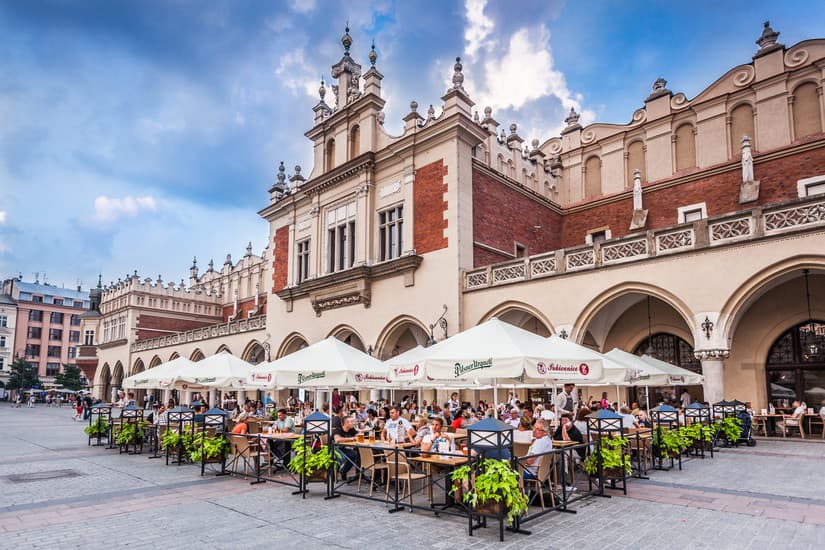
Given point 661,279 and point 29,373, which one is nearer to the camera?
point 661,279

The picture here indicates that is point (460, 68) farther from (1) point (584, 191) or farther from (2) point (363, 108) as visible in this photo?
(1) point (584, 191)

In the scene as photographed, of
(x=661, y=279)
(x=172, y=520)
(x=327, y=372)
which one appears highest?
(x=661, y=279)

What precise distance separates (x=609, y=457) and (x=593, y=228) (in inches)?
652

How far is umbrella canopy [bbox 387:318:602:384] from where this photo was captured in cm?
873

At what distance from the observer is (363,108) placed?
23.8 meters

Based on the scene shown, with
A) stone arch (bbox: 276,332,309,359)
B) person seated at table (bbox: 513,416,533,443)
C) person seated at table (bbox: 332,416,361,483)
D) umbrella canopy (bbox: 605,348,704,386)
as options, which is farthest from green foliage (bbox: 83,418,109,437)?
umbrella canopy (bbox: 605,348,704,386)

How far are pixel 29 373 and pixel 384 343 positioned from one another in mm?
60718

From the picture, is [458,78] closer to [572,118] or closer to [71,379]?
[572,118]

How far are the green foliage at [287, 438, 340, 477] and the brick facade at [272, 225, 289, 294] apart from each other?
19.7 m

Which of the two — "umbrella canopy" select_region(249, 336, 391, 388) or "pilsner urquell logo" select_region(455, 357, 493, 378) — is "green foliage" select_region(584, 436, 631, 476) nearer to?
"pilsner urquell logo" select_region(455, 357, 493, 378)

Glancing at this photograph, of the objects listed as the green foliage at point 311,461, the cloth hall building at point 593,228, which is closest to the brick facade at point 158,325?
the cloth hall building at point 593,228

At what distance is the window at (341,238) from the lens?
24031 mm

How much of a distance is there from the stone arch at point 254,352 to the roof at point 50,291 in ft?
210

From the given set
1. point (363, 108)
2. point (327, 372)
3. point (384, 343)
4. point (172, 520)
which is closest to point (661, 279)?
point (327, 372)
